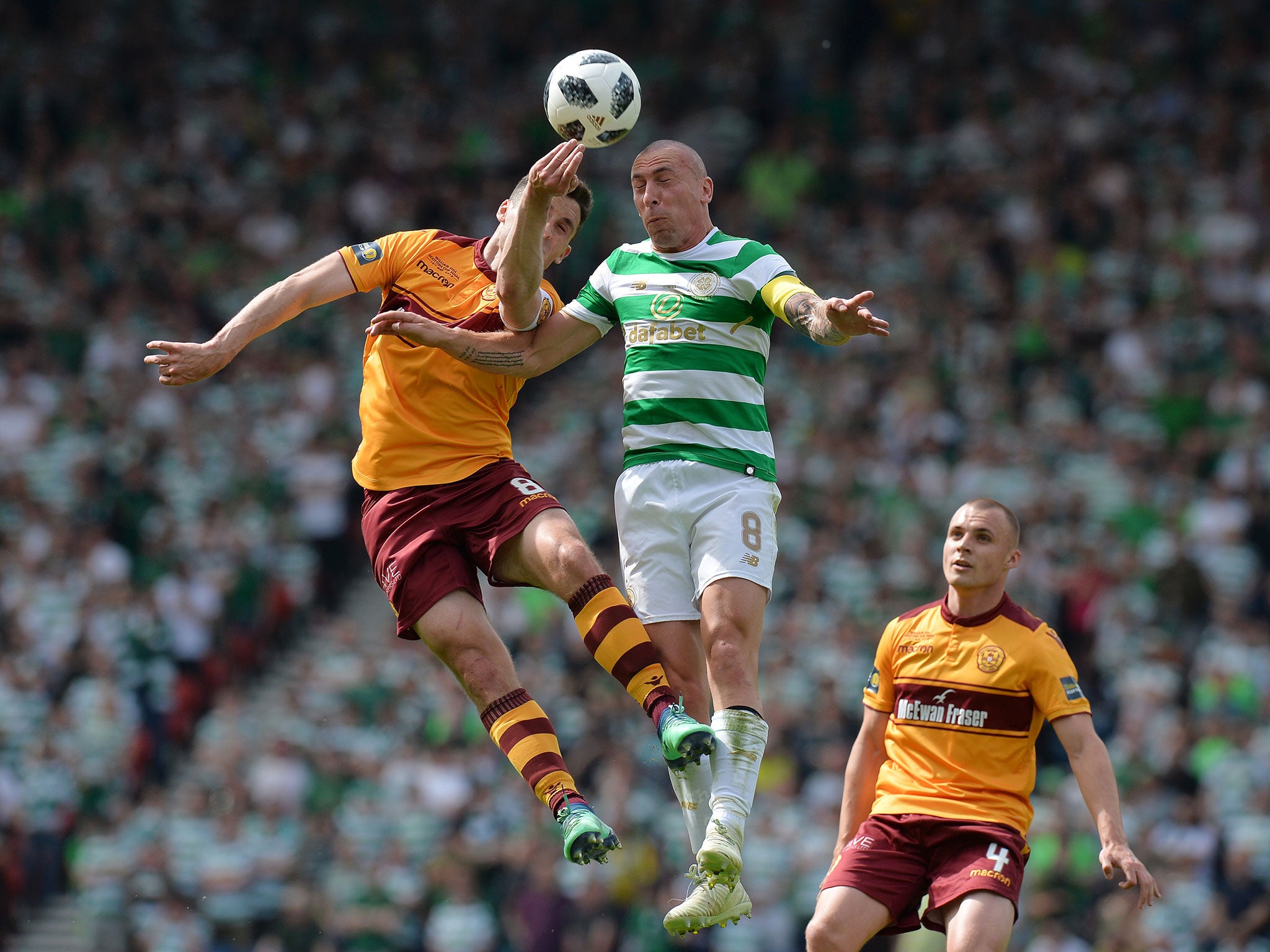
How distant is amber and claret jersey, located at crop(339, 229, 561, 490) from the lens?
285 inches

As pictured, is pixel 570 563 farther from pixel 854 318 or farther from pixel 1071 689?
pixel 1071 689

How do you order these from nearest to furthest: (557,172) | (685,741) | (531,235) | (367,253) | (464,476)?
(685,741), (557,172), (531,235), (464,476), (367,253)

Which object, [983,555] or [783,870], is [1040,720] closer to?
[983,555]

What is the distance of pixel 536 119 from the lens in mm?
20406

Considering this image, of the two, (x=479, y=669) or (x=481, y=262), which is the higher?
(x=481, y=262)

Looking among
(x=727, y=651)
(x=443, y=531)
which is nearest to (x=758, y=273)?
(x=727, y=651)

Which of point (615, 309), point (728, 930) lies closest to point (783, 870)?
point (728, 930)

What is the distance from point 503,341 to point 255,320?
1101mm

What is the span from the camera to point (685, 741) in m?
6.23

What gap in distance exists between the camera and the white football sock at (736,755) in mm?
6578

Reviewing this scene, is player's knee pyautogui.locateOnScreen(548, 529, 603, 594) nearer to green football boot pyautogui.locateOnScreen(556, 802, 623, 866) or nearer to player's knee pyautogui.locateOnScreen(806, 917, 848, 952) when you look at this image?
green football boot pyautogui.locateOnScreen(556, 802, 623, 866)

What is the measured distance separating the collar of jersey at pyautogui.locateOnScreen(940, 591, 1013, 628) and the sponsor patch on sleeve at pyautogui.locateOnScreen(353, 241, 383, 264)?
121 inches

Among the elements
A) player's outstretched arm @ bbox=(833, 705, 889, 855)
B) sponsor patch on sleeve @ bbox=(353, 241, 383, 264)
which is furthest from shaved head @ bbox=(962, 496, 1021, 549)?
sponsor patch on sleeve @ bbox=(353, 241, 383, 264)

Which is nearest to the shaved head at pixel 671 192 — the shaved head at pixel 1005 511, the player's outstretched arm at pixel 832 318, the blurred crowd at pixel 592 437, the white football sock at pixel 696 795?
the player's outstretched arm at pixel 832 318
